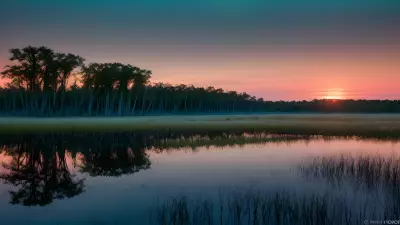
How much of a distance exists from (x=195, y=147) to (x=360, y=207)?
16831 mm

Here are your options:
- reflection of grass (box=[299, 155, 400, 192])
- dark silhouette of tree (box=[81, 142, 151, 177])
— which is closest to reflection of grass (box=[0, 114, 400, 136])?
dark silhouette of tree (box=[81, 142, 151, 177])

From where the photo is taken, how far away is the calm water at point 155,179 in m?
10.8

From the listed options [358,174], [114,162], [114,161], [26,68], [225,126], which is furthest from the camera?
[26,68]

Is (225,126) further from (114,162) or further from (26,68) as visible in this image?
(26,68)

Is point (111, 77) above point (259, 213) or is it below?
above

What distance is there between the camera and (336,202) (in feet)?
35.3

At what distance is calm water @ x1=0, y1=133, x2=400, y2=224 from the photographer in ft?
35.4

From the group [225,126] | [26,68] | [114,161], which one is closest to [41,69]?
[26,68]

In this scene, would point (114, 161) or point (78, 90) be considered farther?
point (78, 90)

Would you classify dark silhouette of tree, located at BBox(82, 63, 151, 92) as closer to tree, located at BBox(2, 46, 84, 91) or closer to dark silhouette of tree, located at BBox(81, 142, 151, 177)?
tree, located at BBox(2, 46, 84, 91)

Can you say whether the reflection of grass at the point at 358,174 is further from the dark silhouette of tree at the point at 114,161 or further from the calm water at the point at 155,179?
the dark silhouette of tree at the point at 114,161

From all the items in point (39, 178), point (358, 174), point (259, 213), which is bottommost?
point (39, 178)

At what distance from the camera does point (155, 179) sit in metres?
15.3

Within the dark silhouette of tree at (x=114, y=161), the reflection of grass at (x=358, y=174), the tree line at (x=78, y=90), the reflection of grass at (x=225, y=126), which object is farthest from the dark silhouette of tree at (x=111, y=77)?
the reflection of grass at (x=358, y=174)
